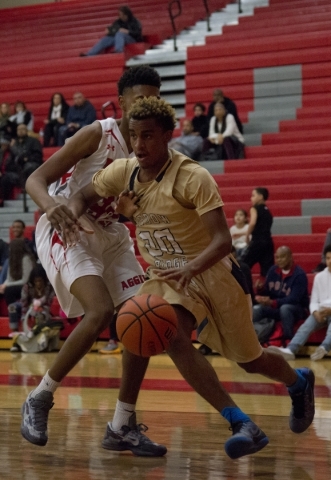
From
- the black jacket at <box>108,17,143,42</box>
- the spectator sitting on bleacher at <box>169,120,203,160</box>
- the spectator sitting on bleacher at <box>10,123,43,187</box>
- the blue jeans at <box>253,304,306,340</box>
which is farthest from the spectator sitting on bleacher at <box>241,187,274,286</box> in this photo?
the black jacket at <box>108,17,143,42</box>

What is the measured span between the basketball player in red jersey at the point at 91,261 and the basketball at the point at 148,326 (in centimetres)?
36

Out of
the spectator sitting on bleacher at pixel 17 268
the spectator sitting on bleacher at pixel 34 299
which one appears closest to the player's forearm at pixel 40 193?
the spectator sitting on bleacher at pixel 34 299

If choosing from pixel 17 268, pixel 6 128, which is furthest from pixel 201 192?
pixel 6 128

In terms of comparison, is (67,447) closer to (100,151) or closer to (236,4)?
(100,151)

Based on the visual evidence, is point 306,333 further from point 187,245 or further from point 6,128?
point 6,128

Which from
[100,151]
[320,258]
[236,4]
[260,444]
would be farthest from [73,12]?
[260,444]

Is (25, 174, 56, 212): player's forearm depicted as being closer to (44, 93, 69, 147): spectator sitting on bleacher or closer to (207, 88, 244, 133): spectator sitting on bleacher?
(207, 88, 244, 133): spectator sitting on bleacher

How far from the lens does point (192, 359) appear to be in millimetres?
3627

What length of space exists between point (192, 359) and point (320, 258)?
20.0ft

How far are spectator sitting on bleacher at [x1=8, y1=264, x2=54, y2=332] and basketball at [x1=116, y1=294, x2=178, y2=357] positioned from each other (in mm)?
6147

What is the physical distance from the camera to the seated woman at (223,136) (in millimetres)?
11328

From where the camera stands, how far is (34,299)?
9680 mm

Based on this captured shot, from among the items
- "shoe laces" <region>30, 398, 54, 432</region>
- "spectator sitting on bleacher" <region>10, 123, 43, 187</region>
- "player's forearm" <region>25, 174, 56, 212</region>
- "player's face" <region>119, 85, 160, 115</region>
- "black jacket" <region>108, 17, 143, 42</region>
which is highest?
"player's face" <region>119, 85, 160, 115</region>

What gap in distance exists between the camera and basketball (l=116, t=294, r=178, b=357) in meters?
3.44
